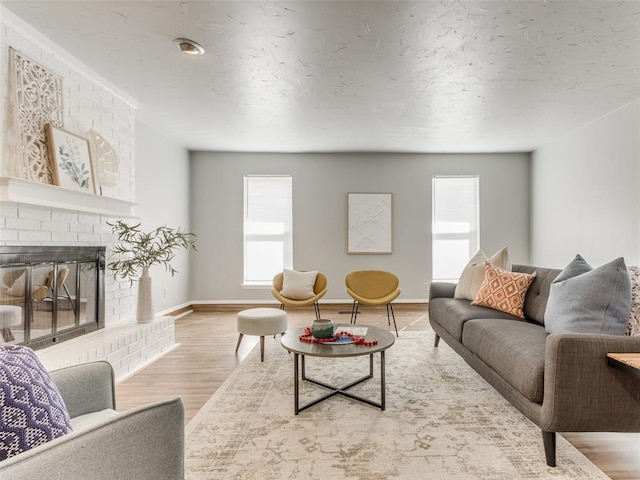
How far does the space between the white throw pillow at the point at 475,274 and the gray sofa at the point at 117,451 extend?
3.16 metres

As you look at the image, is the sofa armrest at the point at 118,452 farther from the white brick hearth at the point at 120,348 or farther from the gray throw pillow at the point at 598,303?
the gray throw pillow at the point at 598,303

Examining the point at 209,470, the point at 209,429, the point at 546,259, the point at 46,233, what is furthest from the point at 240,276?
the point at 546,259

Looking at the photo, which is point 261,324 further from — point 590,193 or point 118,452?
point 590,193

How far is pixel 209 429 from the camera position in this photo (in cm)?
209

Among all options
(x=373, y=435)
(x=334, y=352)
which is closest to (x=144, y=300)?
(x=334, y=352)

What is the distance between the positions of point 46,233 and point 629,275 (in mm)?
3992

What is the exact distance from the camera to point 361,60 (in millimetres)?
2896

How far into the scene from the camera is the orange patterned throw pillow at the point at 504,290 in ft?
9.93

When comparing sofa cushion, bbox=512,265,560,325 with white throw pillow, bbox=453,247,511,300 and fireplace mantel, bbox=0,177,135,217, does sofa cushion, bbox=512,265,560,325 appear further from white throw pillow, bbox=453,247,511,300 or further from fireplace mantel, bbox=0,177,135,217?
fireplace mantel, bbox=0,177,135,217

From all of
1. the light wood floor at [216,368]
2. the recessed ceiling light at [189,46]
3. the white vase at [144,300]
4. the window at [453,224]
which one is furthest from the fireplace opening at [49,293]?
the window at [453,224]

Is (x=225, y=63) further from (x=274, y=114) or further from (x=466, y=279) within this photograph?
(x=466, y=279)

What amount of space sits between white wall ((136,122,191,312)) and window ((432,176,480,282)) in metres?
4.10

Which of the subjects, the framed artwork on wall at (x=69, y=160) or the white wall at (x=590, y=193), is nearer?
the framed artwork on wall at (x=69, y=160)

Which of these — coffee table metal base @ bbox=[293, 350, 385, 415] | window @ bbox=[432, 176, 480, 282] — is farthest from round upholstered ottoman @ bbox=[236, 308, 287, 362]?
window @ bbox=[432, 176, 480, 282]
